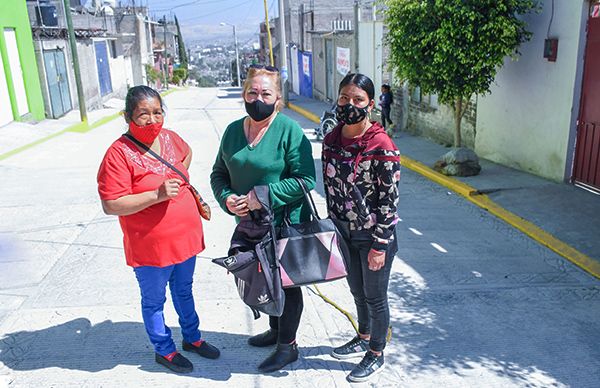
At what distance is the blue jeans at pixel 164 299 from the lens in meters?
3.14

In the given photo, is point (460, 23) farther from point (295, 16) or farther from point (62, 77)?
point (295, 16)

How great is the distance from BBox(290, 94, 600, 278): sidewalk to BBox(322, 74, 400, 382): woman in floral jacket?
2717mm

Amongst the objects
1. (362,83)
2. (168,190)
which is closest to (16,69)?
(168,190)

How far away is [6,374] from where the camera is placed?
340cm

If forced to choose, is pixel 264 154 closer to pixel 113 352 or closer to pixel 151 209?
pixel 151 209

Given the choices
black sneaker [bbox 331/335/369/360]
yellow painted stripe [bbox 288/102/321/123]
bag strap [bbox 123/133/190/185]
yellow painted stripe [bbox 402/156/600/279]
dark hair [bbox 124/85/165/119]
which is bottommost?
yellow painted stripe [bbox 288/102/321/123]

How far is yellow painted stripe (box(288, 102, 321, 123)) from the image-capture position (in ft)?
58.6

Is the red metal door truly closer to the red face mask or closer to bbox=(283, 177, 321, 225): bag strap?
bbox=(283, 177, 321, 225): bag strap

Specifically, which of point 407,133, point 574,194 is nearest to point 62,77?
point 407,133

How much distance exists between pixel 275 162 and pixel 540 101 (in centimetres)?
637

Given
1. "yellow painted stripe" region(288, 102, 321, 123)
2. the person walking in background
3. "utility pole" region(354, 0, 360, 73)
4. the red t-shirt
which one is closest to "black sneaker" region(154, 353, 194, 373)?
the red t-shirt

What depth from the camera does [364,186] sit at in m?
2.94

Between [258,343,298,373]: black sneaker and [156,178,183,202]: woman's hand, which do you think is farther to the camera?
[258,343,298,373]: black sneaker

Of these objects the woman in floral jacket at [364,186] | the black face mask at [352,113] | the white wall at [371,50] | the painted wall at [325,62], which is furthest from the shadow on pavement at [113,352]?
the painted wall at [325,62]
